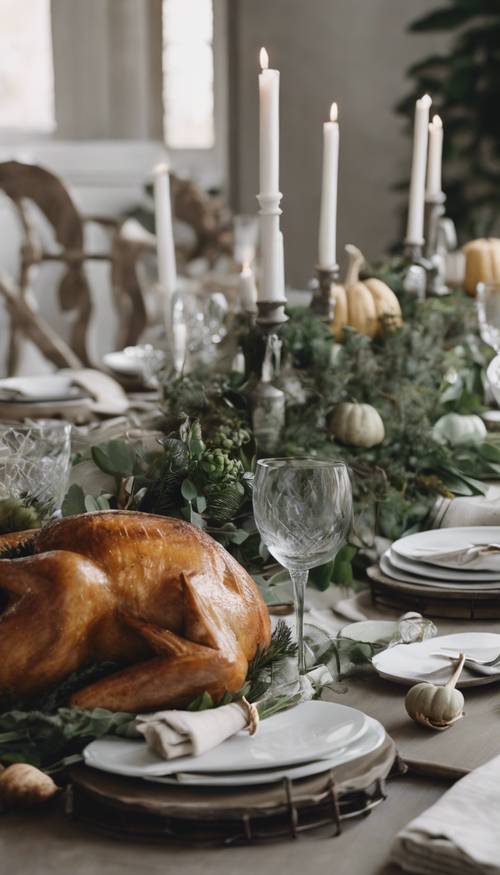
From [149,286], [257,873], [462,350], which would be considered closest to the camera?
[257,873]

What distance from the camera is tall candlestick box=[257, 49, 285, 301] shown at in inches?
46.6

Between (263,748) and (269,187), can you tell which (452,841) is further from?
(269,187)

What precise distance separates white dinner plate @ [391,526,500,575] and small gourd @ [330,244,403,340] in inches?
16.9

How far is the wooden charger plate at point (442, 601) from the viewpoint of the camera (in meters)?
1.04

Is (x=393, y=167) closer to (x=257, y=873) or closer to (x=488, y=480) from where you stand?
(x=488, y=480)

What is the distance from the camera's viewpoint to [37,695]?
0.76 m

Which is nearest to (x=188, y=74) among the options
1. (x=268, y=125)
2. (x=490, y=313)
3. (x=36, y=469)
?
(x=490, y=313)

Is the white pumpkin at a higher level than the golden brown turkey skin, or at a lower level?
lower

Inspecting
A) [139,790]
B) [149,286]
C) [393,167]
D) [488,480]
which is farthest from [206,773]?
[393,167]

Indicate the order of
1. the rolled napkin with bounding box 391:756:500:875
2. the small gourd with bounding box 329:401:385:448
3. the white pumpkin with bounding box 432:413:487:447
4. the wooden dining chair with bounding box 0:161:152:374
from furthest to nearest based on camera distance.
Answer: the wooden dining chair with bounding box 0:161:152:374 → the white pumpkin with bounding box 432:413:487:447 → the small gourd with bounding box 329:401:385:448 → the rolled napkin with bounding box 391:756:500:875

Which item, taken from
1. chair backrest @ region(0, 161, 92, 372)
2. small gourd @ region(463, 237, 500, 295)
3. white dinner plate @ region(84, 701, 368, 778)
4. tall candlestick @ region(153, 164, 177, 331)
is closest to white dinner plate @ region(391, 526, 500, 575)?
white dinner plate @ region(84, 701, 368, 778)

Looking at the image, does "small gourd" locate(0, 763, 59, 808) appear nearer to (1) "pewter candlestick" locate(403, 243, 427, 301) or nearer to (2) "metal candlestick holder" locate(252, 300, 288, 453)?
(2) "metal candlestick holder" locate(252, 300, 288, 453)

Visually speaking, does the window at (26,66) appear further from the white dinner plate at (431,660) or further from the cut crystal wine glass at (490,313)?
the white dinner plate at (431,660)

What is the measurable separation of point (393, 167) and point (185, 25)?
106cm
